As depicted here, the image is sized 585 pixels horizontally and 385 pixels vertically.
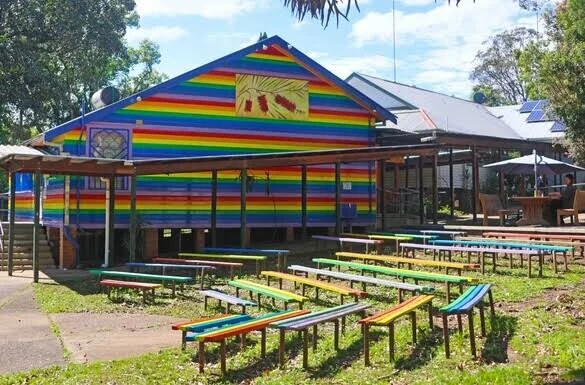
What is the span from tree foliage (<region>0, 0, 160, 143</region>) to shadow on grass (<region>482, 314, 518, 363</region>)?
84.8ft

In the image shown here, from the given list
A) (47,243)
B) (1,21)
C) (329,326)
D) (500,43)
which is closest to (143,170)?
(47,243)

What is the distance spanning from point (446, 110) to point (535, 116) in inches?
283

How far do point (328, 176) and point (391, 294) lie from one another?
991 cm

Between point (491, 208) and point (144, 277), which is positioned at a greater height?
point (491, 208)

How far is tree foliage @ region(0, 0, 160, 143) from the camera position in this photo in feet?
94.5

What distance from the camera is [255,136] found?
18.5 metres

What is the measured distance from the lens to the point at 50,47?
31.3 meters

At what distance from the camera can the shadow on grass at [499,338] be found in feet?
20.5

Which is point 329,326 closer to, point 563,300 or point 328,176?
point 563,300

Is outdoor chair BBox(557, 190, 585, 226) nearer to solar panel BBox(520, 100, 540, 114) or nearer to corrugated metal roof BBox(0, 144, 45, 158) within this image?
corrugated metal roof BBox(0, 144, 45, 158)

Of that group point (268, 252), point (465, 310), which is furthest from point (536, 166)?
point (465, 310)

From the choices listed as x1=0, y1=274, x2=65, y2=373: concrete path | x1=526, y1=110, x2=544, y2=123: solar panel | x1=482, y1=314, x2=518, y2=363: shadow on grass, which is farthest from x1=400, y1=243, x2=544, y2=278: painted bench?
x1=526, y1=110, x2=544, y2=123: solar panel

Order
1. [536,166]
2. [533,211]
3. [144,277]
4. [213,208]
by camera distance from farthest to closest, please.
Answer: [536,166] → [533,211] → [213,208] → [144,277]

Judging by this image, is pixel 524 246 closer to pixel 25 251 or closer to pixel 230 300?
pixel 230 300
